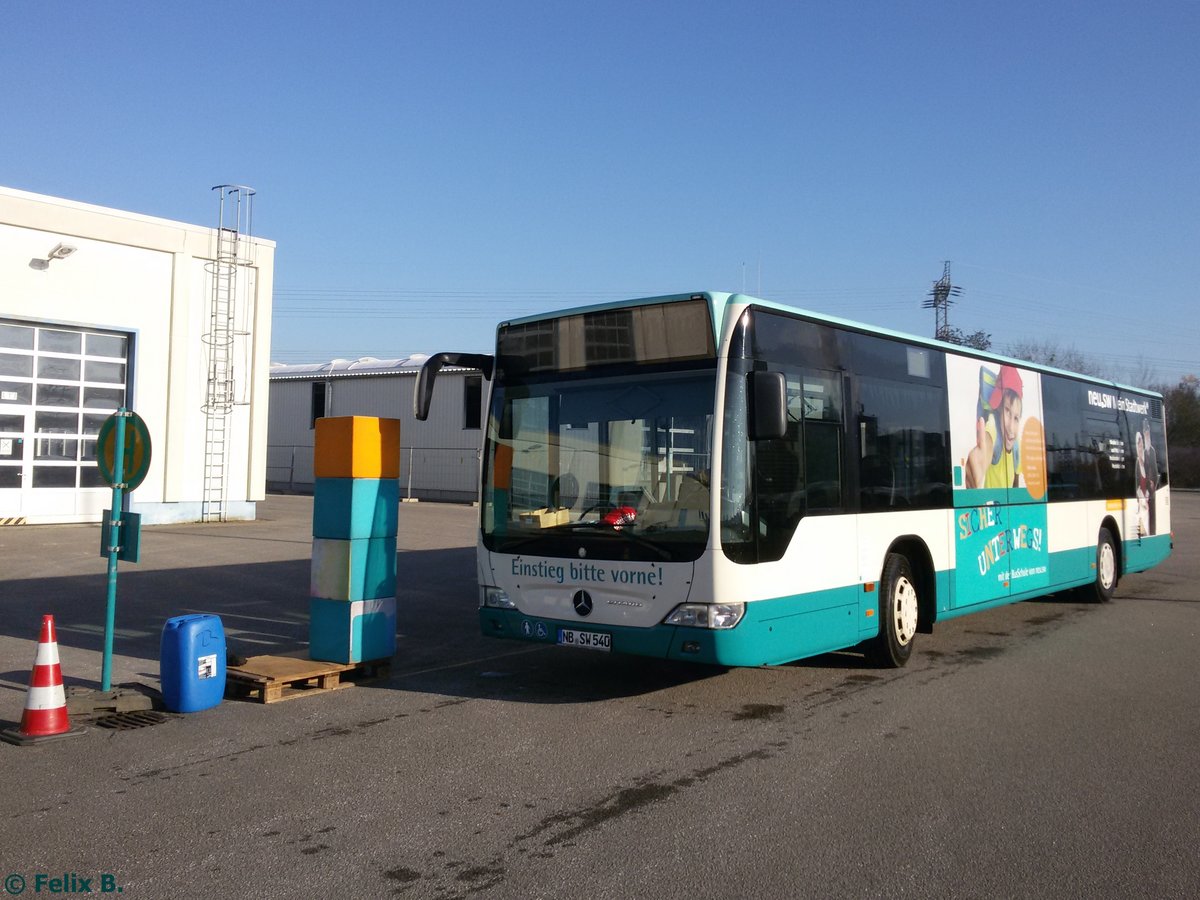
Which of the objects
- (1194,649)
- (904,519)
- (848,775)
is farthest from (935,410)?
(848,775)

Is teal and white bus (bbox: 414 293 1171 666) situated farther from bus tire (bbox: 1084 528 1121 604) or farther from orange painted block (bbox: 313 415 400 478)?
bus tire (bbox: 1084 528 1121 604)

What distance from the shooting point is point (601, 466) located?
25.2 ft

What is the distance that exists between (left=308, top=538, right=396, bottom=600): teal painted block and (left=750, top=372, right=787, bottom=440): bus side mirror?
3482mm

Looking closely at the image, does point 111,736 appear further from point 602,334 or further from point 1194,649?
point 1194,649

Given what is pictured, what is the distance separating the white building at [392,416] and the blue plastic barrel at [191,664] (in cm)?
2665

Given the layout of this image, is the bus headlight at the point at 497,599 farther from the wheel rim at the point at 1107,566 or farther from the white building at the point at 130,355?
the white building at the point at 130,355

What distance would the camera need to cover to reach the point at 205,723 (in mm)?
7180

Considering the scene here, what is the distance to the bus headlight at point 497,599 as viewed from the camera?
8055 millimetres

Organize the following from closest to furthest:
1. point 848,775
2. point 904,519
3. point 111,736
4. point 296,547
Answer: point 848,775 < point 111,736 < point 904,519 < point 296,547

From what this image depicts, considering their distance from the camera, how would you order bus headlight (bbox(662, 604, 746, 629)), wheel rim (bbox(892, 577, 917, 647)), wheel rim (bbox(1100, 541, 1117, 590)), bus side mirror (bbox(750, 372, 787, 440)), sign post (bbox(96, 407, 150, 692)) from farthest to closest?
wheel rim (bbox(1100, 541, 1117, 590)) → wheel rim (bbox(892, 577, 917, 647)) → sign post (bbox(96, 407, 150, 692)) → bus headlight (bbox(662, 604, 746, 629)) → bus side mirror (bbox(750, 372, 787, 440))

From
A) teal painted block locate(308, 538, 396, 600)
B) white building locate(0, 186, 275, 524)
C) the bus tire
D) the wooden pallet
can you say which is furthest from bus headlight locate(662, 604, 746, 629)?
white building locate(0, 186, 275, 524)

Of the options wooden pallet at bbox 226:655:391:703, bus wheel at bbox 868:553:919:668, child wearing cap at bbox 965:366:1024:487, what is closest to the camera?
wooden pallet at bbox 226:655:391:703

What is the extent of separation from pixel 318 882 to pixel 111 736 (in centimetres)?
319

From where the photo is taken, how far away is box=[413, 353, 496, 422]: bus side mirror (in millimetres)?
7883
